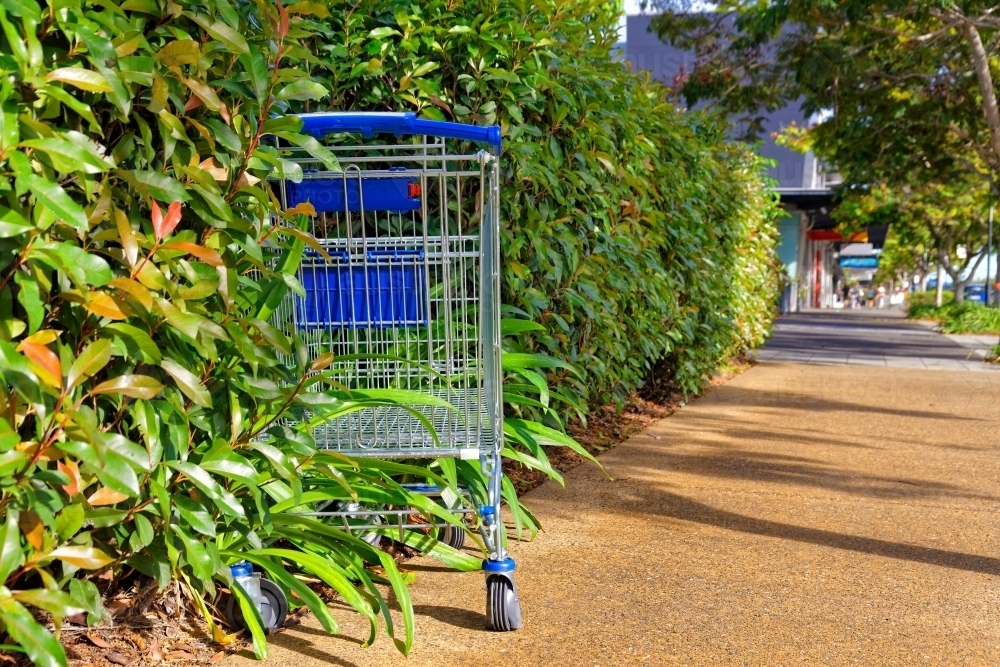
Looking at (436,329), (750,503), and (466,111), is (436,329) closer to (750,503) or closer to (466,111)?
(466,111)

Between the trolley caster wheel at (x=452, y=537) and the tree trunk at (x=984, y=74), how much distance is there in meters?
13.0

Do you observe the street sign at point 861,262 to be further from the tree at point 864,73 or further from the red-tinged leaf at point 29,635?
the red-tinged leaf at point 29,635

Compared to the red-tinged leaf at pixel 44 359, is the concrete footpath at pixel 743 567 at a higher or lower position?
lower

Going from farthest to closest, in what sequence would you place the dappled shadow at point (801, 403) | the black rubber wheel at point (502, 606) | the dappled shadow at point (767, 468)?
the dappled shadow at point (801, 403)
the dappled shadow at point (767, 468)
the black rubber wheel at point (502, 606)

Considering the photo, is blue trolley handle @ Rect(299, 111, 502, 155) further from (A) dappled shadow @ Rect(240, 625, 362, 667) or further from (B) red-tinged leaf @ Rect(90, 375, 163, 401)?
(A) dappled shadow @ Rect(240, 625, 362, 667)

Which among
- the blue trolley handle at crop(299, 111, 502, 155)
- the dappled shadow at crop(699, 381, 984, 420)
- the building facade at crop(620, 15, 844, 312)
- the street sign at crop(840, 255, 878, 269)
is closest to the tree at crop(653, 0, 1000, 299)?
the dappled shadow at crop(699, 381, 984, 420)

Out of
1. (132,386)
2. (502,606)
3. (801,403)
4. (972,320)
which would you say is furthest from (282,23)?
(972,320)

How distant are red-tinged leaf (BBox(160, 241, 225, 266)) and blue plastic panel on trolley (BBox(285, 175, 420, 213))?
1.03 m

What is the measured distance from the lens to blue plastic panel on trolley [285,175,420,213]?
11.3 ft

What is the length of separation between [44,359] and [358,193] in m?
1.61

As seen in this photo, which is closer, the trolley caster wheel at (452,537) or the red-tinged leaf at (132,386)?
the red-tinged leaf at (132,386)

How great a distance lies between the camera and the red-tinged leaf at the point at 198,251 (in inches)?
92.8

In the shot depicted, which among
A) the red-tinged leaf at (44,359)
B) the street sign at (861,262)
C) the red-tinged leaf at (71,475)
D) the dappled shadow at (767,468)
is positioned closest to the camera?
the red-tinged leaf at (44,359)

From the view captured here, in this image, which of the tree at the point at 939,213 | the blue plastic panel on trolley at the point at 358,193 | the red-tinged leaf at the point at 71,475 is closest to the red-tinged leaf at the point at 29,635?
the red-tinged leaf at the point at 71,475
